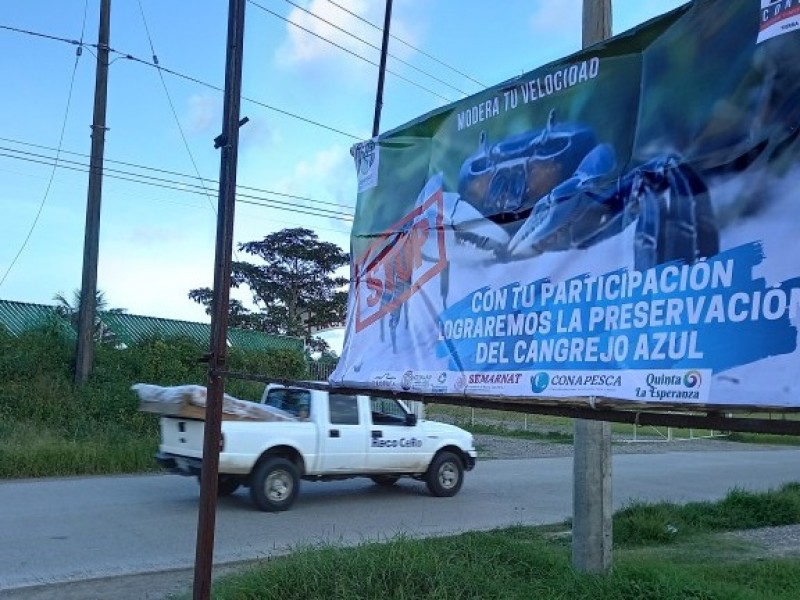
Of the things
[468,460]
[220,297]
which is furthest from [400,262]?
[468,460]

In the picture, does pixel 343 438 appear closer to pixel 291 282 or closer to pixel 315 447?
pixel 315 447

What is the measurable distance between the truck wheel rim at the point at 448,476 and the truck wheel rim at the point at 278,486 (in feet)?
9.74

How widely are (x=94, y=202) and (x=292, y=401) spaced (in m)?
A: 9.37

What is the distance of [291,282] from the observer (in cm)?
4625

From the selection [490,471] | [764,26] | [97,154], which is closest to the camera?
[764,26]

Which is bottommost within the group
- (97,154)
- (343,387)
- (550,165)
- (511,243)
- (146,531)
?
(146,531)

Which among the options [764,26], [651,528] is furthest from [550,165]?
[651,528]

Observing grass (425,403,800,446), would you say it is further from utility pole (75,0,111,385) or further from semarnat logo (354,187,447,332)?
semarnat logo (354,187,447,332)

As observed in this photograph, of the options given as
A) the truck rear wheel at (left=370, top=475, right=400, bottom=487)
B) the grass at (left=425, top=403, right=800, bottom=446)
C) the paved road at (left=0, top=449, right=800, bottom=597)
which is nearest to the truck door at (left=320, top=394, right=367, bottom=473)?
the paved road at (left=0, top=449, right=800, bottom=597)

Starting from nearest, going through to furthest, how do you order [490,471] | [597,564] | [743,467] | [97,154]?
[597,564] < [490,471] < [97,154] < [743,467]

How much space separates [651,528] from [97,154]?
50.0ft

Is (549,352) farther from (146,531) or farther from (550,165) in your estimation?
(146,531)

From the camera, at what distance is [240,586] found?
5164 mm

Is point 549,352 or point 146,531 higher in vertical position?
point 549,352
